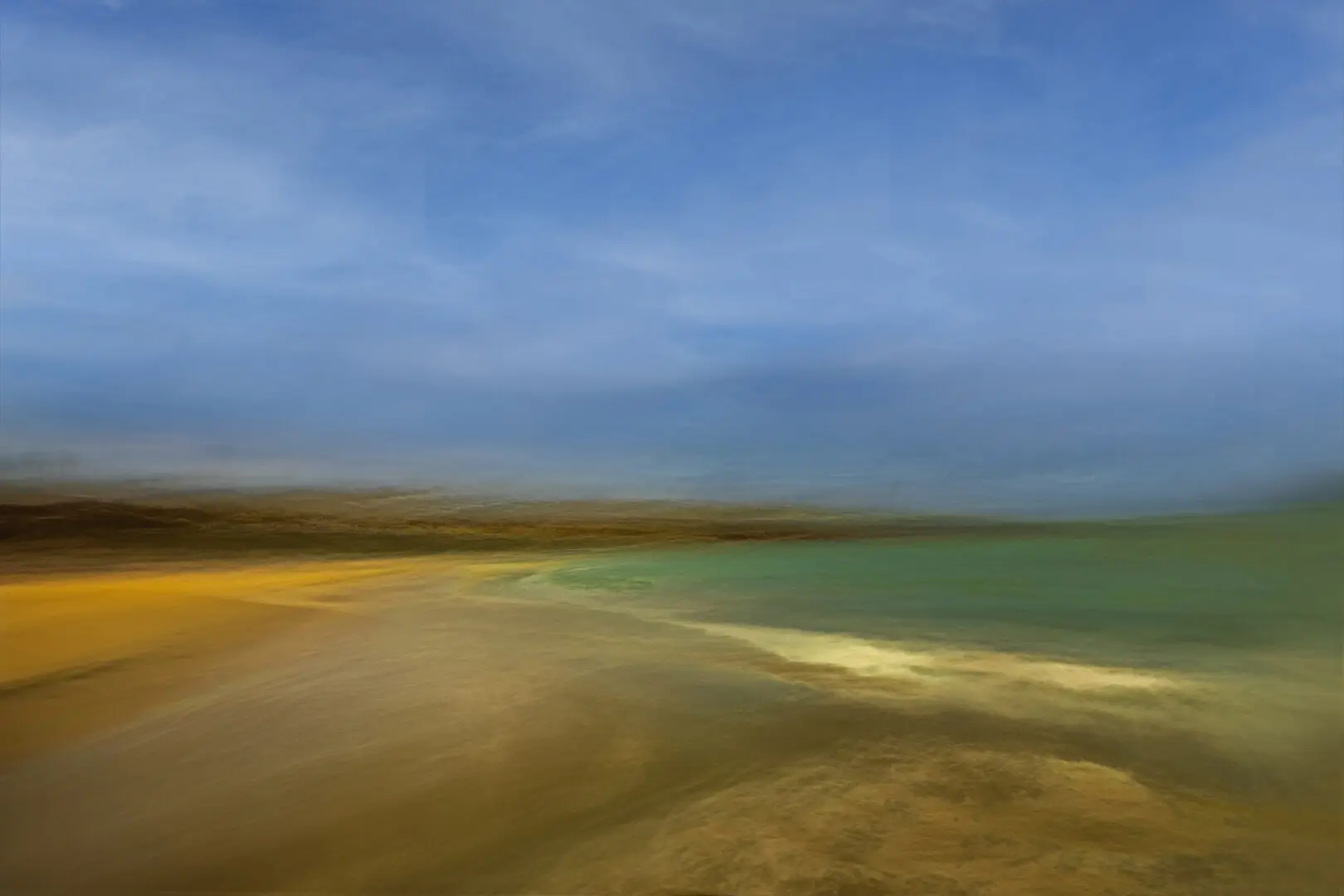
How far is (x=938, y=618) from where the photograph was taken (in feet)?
34.7

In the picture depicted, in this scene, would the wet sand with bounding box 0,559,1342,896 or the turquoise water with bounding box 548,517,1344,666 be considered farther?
the turquoise water with bounding box 548,517,1344,666

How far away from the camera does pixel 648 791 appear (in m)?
4.70

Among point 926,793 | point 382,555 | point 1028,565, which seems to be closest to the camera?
point 926,793

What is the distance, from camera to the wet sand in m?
3.74

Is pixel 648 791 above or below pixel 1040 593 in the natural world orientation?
below

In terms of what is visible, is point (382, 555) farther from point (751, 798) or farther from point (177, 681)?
point (751, 798)

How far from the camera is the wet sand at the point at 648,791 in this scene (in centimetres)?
374

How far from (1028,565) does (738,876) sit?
16857 mm

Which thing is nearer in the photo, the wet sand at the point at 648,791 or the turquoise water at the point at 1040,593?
the wet sand at the point at 648,791

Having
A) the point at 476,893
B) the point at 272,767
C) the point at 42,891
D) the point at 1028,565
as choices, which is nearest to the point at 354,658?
the point at 272,767

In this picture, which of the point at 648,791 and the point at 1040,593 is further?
the point at 1040,593

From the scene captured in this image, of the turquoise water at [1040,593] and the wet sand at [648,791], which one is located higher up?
the turquoise water at [1040,593]

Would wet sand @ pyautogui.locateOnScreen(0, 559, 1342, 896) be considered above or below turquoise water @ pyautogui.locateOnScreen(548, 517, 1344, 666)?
below

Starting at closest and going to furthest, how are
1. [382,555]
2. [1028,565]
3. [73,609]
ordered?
[73,609], [1028,565], [382,555]
